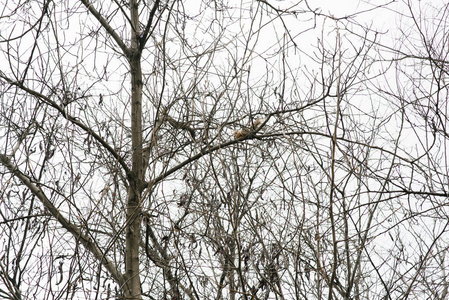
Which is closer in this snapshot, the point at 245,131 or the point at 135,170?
the point at 245,131

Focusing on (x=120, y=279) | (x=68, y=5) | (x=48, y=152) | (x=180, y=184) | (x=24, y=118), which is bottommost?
(x=120, y=279)

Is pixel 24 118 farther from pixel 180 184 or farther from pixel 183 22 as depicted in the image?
pixel 180 184

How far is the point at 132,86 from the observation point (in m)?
4.67

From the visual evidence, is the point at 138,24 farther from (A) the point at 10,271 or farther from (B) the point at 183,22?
(A) the point at 10,271

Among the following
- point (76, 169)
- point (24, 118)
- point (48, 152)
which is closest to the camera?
point (48, 152)

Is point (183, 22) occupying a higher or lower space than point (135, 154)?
higher

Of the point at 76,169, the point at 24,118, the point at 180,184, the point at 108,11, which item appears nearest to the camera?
the point at 24,118

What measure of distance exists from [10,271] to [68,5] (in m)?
2.18

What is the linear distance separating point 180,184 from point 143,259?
1004mm

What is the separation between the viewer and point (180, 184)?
5676mm

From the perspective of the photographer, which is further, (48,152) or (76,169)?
(76,169)

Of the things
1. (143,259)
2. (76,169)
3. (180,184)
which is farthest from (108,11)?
(143,259)

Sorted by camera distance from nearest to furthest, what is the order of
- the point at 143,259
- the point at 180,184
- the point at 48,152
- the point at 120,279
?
the point at 48,152 → the point at 120,279 → the point at 143,259 → the point at 180,184

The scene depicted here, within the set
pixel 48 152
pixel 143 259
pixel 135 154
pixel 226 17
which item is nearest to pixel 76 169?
pixel 135 154
